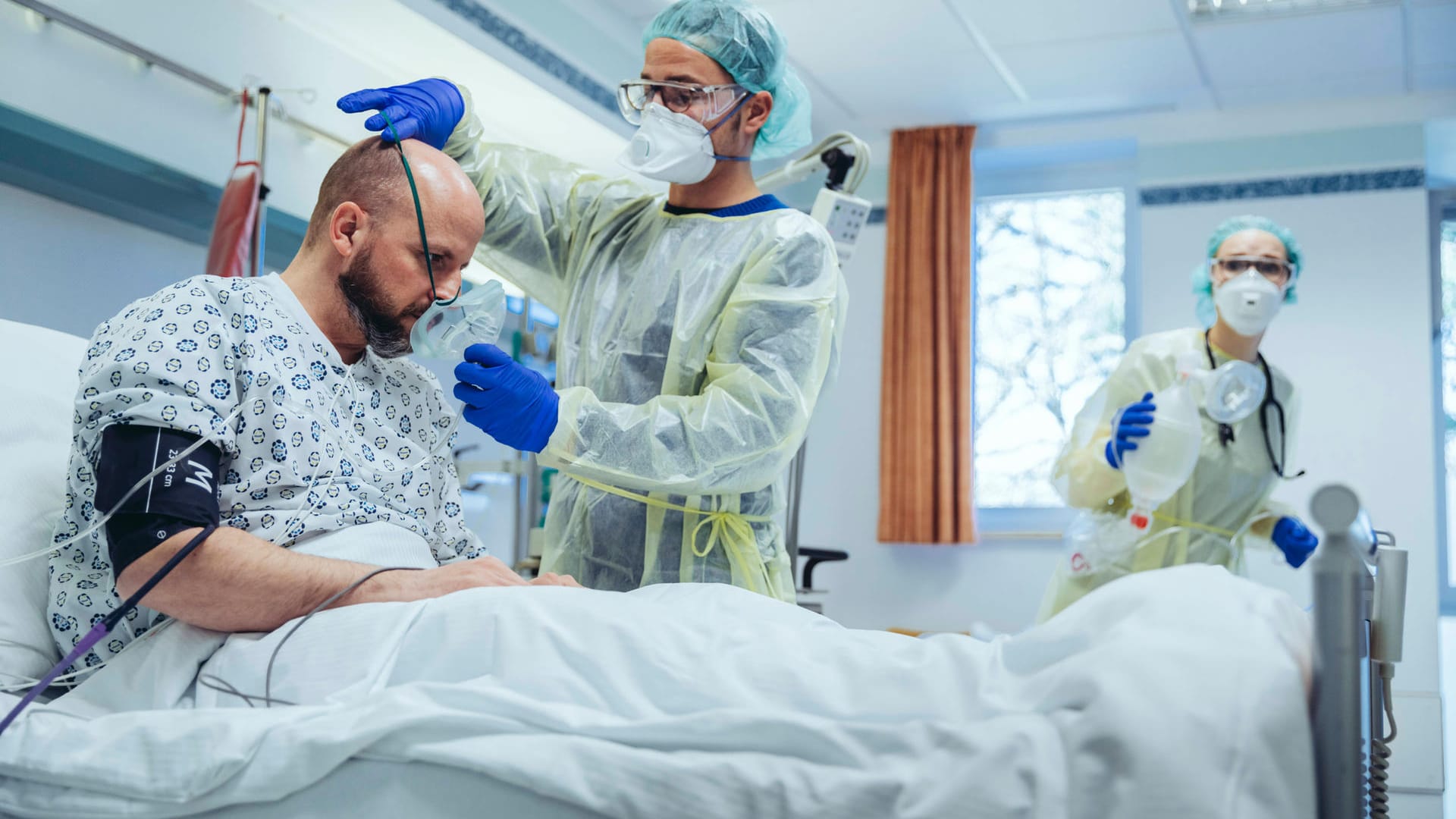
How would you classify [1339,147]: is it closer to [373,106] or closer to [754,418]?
[754,418]

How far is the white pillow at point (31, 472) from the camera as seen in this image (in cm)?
123

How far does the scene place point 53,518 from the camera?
1361 millimetres

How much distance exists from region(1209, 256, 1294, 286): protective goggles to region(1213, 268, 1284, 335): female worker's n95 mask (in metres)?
0.05

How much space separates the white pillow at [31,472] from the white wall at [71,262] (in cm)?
101

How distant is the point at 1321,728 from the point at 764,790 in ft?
1.20

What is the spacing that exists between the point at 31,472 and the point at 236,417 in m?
0.37

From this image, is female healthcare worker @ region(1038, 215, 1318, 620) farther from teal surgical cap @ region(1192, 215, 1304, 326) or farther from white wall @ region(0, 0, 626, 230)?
white wall @ region(0, 0, 626, 230)

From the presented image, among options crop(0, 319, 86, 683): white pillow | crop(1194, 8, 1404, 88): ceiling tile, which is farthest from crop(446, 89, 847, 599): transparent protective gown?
crop(1194, 8, 1404, 88): ceiling tile

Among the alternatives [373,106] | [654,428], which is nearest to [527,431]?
[654,428]

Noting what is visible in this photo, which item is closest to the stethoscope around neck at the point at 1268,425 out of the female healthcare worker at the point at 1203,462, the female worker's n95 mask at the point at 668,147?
the female healthcare worker at the point at 1203,462

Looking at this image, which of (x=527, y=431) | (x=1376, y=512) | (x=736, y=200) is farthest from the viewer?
(x=1376, y=512)

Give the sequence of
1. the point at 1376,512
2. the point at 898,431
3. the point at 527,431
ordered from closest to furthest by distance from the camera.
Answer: the point at 527,431 → the point at 1376,512 → the point at 898,431

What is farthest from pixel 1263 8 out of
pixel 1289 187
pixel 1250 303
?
pixel 1250 303

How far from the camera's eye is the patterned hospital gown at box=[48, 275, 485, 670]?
114 cm
